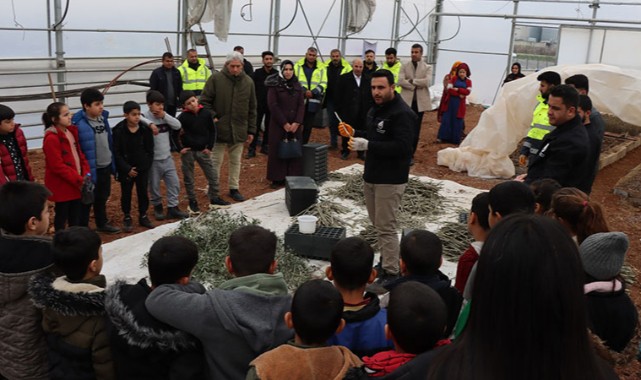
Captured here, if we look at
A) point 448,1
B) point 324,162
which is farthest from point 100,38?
point 448,1

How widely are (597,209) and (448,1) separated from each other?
15.5 meters

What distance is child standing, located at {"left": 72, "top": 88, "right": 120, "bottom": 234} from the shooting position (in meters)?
5.00

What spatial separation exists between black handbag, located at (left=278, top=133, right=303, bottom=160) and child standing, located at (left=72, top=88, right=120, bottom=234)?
2.47 m

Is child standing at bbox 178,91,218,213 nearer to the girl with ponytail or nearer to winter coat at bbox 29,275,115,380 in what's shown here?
winter coat at bbox 29,275,115,380

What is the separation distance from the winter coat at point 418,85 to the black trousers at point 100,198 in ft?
18.4

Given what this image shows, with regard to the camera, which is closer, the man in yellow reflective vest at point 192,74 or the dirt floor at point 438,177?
the dirt floor at point 438,177

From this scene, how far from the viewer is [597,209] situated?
2736 mm

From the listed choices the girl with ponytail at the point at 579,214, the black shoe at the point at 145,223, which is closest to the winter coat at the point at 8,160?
the black shoe at the point at 145,223

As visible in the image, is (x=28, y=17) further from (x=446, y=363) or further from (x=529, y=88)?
(x=446, y=363)

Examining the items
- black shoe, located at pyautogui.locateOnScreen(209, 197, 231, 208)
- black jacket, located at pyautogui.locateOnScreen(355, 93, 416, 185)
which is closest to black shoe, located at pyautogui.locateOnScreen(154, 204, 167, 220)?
black shoe, located at pyautogui.locateOnScreen(209, 197, 231, 208)

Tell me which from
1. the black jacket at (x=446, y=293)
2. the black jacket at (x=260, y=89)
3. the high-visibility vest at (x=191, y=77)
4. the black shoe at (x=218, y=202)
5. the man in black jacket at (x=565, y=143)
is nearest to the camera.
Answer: the black jacket at (x=446, y=293)

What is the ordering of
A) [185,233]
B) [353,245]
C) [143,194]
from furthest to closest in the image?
[143,194] → [185,233] → [353,245]

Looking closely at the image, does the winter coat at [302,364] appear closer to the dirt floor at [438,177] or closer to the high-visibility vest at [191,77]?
the dirt floor at [438,177]

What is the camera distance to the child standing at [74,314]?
216cm
